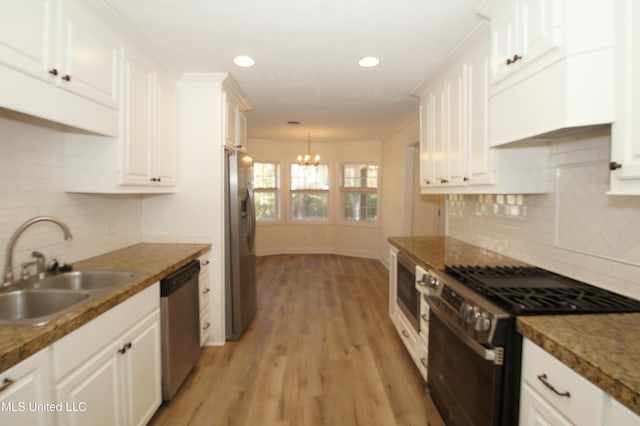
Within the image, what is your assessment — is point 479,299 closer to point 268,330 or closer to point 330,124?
point 268,330

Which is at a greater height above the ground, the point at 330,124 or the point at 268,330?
the point at 330,124

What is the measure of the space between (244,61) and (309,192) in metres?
4.89

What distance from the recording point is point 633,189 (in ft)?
3.69

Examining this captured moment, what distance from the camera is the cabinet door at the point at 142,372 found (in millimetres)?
1722

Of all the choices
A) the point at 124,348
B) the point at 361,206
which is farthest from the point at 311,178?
the point at 124,348

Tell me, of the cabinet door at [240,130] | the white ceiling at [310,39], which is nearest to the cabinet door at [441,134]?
the white ceiling at [310,39]

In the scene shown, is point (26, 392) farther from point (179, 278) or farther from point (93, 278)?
point (179, 278)

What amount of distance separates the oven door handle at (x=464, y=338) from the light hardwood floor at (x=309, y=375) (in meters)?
0.63

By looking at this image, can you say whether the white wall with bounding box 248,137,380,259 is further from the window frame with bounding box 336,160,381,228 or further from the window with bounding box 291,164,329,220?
the window with bounding box 291,164,329,220

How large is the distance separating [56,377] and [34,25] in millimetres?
1431

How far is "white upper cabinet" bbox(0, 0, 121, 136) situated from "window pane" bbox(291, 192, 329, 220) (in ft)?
18.1

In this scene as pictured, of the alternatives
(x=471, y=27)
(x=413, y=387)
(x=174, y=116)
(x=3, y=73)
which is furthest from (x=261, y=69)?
(x=413, y=387)

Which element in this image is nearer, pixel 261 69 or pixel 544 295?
pixel 544 295

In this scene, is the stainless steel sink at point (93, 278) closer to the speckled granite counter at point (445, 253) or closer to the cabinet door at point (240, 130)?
the speckled granite counter at point (445, 253)
